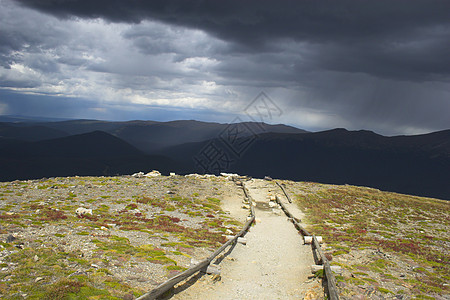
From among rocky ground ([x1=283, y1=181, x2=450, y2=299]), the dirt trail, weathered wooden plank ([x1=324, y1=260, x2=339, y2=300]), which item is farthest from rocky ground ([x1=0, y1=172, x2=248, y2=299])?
rocky ground ([x1=283, y1=181, x2=450, y2=299])

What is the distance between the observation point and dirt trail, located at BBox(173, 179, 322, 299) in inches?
498

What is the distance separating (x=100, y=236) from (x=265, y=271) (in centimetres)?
1068

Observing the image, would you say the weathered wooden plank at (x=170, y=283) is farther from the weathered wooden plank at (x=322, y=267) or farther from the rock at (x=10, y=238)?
the rock at (x=10, y=238)

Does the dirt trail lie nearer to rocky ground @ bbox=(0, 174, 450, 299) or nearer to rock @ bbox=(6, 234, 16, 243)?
rocky ground @ bbox=(0, 174, 450, 299)

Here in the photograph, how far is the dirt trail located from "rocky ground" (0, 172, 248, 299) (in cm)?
190

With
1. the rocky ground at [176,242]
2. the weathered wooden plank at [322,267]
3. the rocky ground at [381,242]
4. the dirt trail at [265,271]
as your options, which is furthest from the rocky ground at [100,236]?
the rocky ground at [381,242]

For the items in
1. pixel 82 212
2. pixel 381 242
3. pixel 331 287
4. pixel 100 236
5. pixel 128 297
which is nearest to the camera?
pixel 128 297

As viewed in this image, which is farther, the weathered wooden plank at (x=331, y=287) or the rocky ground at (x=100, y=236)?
the rocky ground at (x=100, y=236)

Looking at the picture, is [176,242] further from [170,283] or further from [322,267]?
[322,267]

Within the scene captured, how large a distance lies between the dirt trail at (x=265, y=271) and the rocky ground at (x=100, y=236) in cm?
190

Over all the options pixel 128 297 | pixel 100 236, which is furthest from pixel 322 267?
pixel 100 236

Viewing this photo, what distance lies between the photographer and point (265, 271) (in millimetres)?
16000

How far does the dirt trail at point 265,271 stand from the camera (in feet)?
41.5

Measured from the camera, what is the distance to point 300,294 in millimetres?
12914
